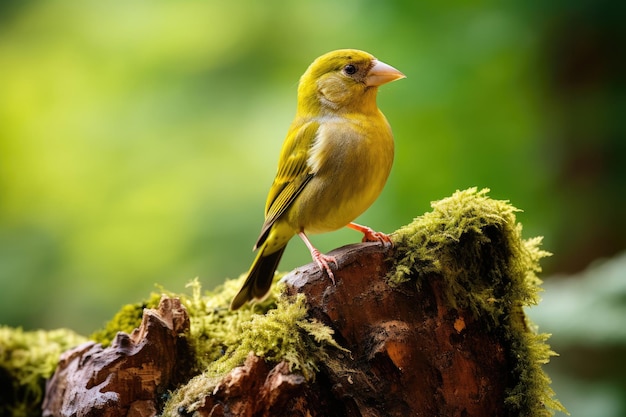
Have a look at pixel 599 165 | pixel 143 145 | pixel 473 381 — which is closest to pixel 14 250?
pixel 143 145

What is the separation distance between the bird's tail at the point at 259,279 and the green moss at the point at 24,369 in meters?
1.04

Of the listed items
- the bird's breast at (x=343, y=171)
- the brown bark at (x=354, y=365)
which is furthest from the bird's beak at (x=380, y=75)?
the brown bark at (x=354, y=365)

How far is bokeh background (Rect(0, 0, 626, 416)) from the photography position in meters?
4.83

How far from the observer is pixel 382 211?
4.60m

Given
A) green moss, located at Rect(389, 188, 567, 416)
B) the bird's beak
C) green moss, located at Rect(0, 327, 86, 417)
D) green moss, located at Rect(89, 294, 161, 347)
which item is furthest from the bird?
green moss, located at Rect(0, 327, 86, 417)

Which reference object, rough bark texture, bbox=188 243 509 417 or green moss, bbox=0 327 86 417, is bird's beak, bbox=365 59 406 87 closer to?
rough bark texture, bbox=188 243 509 417

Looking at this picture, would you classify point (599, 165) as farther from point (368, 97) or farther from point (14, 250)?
point (14, 250)

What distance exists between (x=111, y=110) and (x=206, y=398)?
152 inches

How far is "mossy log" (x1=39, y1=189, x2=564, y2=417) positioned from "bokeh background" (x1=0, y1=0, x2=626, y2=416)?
202 cm

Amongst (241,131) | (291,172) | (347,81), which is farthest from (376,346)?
(241,131)

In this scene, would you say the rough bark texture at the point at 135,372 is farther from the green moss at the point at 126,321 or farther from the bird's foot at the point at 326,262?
the bird's foot at the point at 326,262

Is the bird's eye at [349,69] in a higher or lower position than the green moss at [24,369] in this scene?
higher

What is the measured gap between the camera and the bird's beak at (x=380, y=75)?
9.66 feet

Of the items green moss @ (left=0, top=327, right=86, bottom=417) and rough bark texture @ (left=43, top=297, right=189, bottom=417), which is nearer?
rough bark texture @ (left=43, top=297, right=189, bottom=417)
